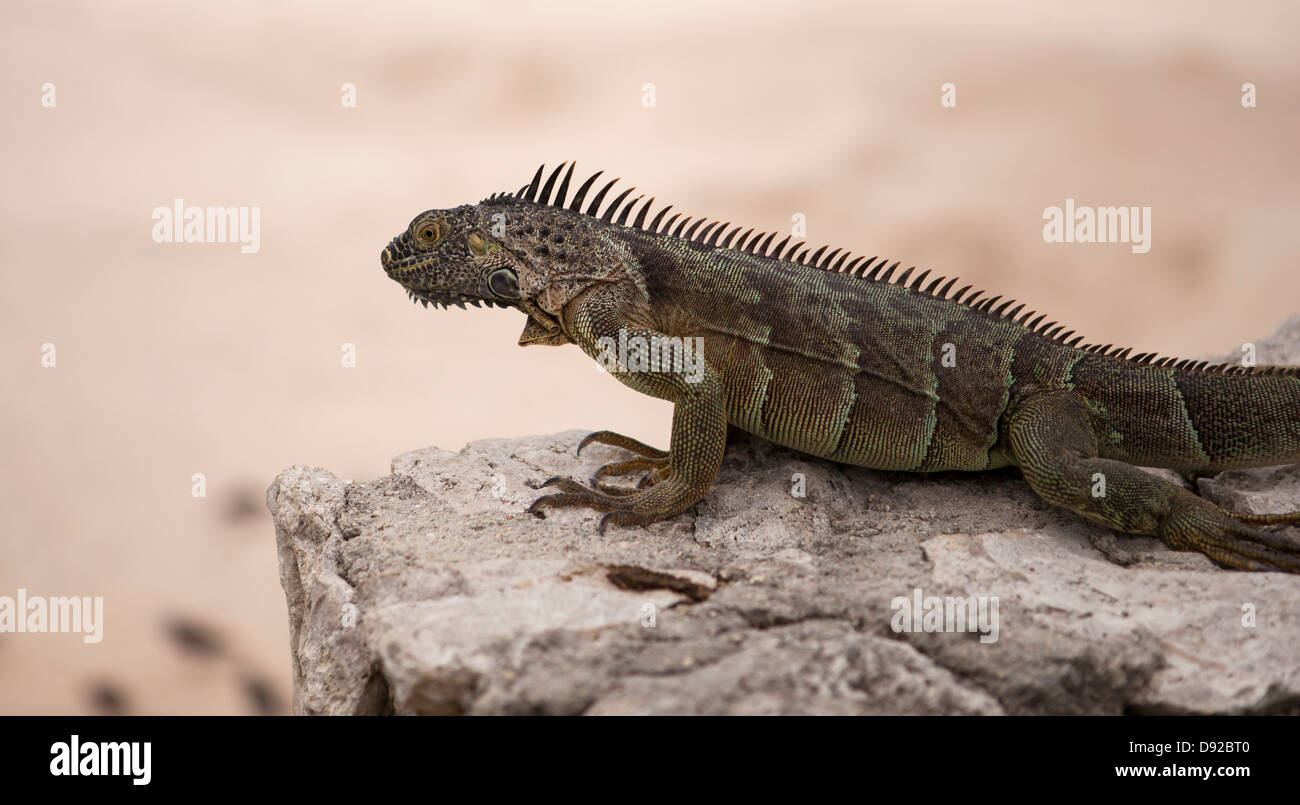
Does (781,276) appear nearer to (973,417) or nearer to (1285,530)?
(973,417)

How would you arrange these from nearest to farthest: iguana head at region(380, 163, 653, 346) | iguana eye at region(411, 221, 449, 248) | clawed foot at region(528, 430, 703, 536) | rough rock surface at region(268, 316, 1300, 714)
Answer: rough rock surface at region(268, 316, 1300, 714), clawed foot at region(528, 430, 703, 536), iguana head at region(380, 163, 653, 346), iguana eye at region(411, 221, 449, 248)

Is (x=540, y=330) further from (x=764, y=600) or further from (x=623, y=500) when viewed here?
(x=764, y=600)

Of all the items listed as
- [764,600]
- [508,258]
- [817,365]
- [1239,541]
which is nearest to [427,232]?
[508,258]

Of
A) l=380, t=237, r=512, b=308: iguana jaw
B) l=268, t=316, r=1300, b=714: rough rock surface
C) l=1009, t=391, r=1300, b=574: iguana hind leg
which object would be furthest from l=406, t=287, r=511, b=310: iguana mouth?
l=1009, t=391, r=1300, b=574: iguana hind leg

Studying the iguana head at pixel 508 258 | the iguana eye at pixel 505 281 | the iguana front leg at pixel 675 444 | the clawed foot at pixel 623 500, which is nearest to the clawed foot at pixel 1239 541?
the iguana front leg at pixel 675 444

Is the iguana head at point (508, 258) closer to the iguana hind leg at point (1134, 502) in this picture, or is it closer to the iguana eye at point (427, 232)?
the iguana eye at point (427, 232)

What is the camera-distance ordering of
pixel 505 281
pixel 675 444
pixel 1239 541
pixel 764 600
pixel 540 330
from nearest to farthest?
pixel 764 600 → pixel 1239 541 → pixel 675 444 → pixel 505 281 → pixel 540 330

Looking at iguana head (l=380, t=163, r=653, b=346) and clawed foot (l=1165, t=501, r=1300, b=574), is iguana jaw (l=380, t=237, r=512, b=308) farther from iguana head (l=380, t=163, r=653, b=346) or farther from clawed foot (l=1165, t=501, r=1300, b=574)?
clawed foot (l=1165, t=501, r=1300, b=574)
